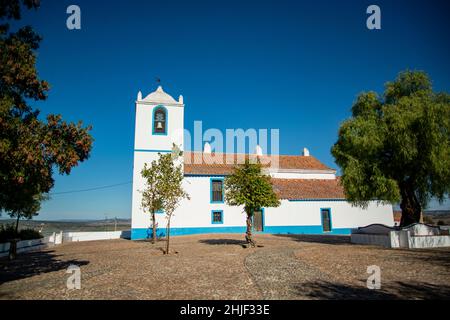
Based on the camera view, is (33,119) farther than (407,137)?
No

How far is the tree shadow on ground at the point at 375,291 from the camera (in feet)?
20.6

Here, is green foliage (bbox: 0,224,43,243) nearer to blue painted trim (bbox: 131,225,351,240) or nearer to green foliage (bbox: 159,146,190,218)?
blue painted trim (bbox: 131,225,351,240)

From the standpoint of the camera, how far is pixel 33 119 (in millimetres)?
8359

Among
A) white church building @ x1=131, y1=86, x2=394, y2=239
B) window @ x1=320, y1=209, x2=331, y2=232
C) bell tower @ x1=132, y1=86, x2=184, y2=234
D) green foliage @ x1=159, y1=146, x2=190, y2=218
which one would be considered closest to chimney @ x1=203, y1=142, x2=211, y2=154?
white church building @ x1=131, y1=86, x2=394, y2=239

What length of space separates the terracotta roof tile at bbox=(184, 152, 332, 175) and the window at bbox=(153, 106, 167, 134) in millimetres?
4427

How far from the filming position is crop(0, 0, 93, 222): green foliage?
750 centimetres

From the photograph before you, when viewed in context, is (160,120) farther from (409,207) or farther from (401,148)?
(409,207)

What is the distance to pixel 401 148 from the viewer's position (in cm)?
1537

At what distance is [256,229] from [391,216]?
14047mm

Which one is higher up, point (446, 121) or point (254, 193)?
point (446, 121)

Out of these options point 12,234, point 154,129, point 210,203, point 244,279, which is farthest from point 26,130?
point 210,203

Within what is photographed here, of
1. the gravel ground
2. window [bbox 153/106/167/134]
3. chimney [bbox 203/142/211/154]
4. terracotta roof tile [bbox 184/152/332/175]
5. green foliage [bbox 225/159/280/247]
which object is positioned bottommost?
the gravel ground
